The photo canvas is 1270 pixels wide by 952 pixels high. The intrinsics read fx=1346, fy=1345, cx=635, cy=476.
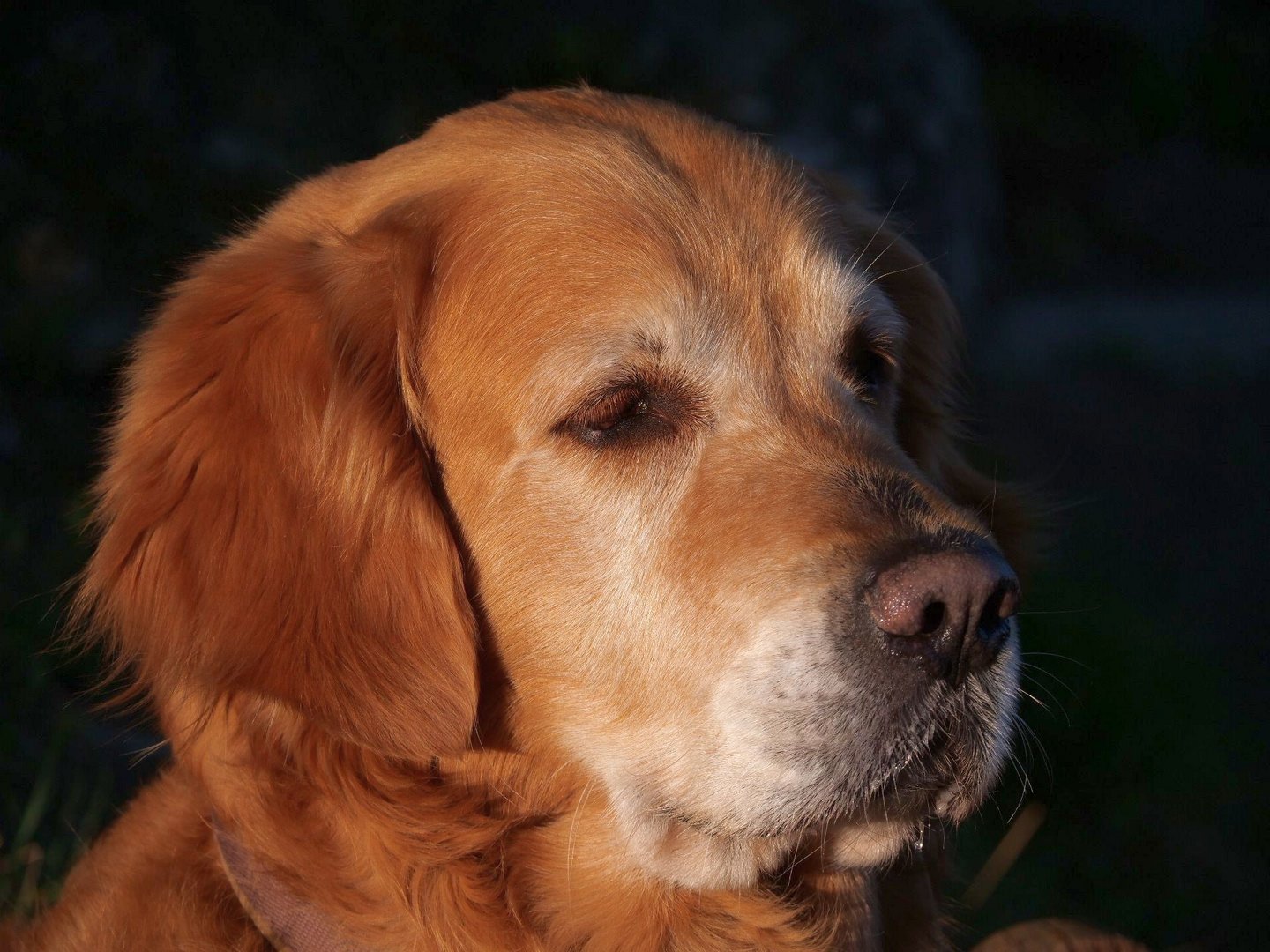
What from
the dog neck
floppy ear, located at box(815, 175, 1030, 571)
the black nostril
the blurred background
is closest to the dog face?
the black nostril

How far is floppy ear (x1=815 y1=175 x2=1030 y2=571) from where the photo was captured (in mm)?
3438

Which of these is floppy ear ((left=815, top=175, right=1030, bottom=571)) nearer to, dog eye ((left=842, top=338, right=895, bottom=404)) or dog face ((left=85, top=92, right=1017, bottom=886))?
dog eye ((left=842, top=338, right=895, bottom=404))

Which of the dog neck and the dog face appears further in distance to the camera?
the dog neck

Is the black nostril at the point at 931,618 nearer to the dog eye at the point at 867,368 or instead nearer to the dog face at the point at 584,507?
the dog face at the point at 584,507

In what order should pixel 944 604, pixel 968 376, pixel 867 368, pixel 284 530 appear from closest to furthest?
pixel 944 604 → pixel 284 530 → pixel 867 368 → pixel 968 376

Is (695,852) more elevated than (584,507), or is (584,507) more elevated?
(584,507)

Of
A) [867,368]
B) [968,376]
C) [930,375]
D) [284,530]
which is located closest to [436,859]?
[284,530]

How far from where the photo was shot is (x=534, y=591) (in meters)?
2.59

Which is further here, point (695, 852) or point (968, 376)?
point (968, 376)

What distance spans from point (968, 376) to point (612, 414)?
6.25 ft

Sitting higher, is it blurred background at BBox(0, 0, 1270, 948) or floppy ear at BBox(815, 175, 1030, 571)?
floppy ear at BBox(815, 175, 1030, 571)

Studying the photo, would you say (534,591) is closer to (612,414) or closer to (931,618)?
(612,414)

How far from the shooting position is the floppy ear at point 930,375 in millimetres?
3438

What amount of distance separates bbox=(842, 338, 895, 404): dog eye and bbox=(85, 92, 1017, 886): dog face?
45 millimetres
